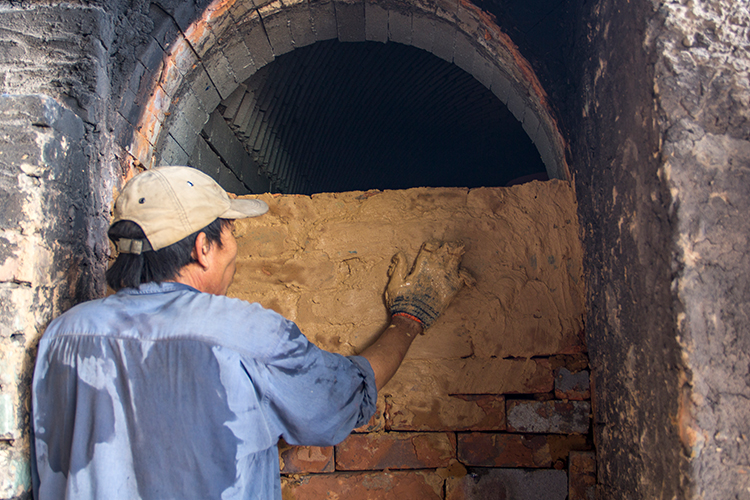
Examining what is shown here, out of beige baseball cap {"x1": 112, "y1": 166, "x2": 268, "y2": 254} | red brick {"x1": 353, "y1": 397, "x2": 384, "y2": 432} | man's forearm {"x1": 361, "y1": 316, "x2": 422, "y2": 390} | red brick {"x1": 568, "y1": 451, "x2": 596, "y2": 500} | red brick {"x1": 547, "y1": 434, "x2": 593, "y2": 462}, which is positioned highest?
beige baseball cap {"x1": 112, "y1": 166, "x2": 268, "y2": 254}

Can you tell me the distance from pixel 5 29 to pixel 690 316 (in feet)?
7.08

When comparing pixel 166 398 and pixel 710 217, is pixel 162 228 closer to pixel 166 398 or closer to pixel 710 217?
pixel 166 398

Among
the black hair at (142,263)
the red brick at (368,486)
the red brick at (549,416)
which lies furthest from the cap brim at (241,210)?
the red brick at (549,416)

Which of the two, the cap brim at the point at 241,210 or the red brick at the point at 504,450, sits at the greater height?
the cap brim at the point at 241,210

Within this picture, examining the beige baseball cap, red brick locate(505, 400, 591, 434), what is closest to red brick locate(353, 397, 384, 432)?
red brick locate(505, 400, 591, 434)

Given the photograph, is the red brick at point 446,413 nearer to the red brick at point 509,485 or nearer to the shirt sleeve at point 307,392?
the red brick at point 509,485

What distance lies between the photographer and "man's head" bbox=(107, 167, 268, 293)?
4.13ft

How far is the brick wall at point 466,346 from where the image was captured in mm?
1787

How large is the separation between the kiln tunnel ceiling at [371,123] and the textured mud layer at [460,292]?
1099 mm

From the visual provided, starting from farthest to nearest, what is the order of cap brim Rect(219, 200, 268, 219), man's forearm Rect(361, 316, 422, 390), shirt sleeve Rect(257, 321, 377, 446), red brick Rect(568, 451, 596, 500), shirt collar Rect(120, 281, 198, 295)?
1. red brick Rect(568, 451, 596, 500)
2. man's forearm Rect(361, 316, 422, 390)
3. cap brim Rect(219, 200, 268, 219)
4. shirt collar Rect(120, 281, 198, 295)
5. shirt sleeve Rect(257, 321, 377, 446)

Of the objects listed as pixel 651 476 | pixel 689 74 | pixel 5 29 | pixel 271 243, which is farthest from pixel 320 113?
pixel 651 476

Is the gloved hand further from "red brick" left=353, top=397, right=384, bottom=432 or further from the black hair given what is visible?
the black hair

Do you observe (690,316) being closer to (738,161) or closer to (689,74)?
(738,161)

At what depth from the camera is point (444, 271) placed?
1.81 meters
